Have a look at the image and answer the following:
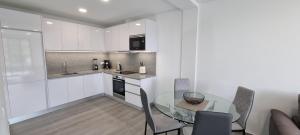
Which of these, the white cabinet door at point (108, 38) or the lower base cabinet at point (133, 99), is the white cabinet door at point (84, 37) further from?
the lower base cabinet at point (133, 99)

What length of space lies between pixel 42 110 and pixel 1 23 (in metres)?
1.84

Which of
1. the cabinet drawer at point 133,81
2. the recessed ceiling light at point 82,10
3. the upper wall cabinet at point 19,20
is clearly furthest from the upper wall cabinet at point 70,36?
the cabinet drawer at point 133,81

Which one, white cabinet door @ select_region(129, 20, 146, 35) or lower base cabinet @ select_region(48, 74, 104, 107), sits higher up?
white cabinet door @ select_region(129, 20, 146, 35)

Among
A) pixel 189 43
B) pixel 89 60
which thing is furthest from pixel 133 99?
pixel 89 60

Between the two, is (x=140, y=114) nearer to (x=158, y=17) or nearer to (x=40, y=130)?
(x=40, y=130)

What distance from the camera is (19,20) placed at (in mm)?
2568

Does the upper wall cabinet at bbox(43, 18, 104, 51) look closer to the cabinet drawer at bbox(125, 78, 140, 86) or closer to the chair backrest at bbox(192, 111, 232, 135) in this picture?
the cabinet drawer at bbox(125, 78, 140, 86)

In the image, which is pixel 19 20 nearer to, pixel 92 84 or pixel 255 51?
pixel 92 84

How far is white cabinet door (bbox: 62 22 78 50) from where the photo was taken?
3419 millimetres

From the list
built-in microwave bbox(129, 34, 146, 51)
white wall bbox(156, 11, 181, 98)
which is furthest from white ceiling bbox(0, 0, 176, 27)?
built-in microwave bbox(129, 34, 146, 51)

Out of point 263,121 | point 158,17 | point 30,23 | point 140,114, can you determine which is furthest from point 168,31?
point 30,23

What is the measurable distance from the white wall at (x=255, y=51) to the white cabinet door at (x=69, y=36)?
10.1 feet

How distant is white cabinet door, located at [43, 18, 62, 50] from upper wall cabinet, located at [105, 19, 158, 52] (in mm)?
1261

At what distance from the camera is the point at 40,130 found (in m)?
2.47
